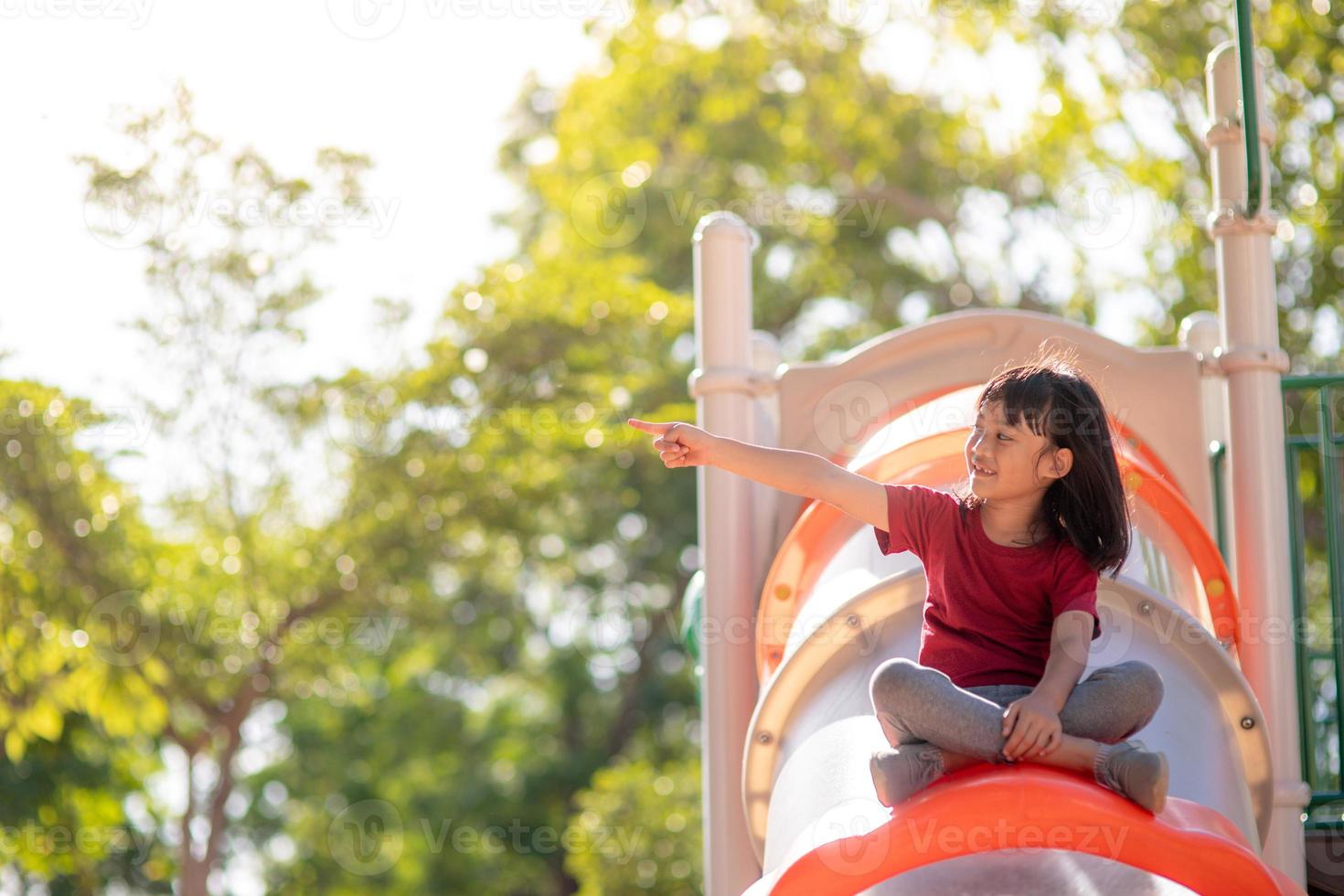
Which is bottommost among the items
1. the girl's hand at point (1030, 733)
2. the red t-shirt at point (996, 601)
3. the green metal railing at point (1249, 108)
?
the girl's hand at point (1030, 733)

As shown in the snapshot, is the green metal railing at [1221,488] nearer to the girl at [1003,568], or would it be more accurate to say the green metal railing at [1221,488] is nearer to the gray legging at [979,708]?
the girl at [1003,568]

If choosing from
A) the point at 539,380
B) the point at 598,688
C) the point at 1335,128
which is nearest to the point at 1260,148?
the point at 539,380

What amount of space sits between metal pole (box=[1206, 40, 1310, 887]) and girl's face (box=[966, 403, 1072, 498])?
1412mm

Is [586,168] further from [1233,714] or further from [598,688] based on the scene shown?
[1233,714]

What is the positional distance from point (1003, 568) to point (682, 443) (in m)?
0.58

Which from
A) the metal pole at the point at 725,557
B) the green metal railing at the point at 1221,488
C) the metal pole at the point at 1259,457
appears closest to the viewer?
the metal pole at the point at 1259,457

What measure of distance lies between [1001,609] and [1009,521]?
155 millimetres

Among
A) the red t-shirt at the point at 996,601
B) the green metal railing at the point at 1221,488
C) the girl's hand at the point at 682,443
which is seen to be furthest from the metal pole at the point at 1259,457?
the girl's hand at the point at 682,443

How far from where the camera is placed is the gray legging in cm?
241

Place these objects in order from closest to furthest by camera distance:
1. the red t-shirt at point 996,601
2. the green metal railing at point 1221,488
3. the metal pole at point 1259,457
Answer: the red t-shirt at point 996,601 → the metal pole at point 1259,457 → the green metal railing at point 1221,488

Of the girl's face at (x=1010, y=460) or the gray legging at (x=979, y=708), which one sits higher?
the girl's face at (x=1010, y=460)

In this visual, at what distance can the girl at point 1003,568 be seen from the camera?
244cm

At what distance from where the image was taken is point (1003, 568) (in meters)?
2.63

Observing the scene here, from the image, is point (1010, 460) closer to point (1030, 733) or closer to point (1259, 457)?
point (1030, 733)
